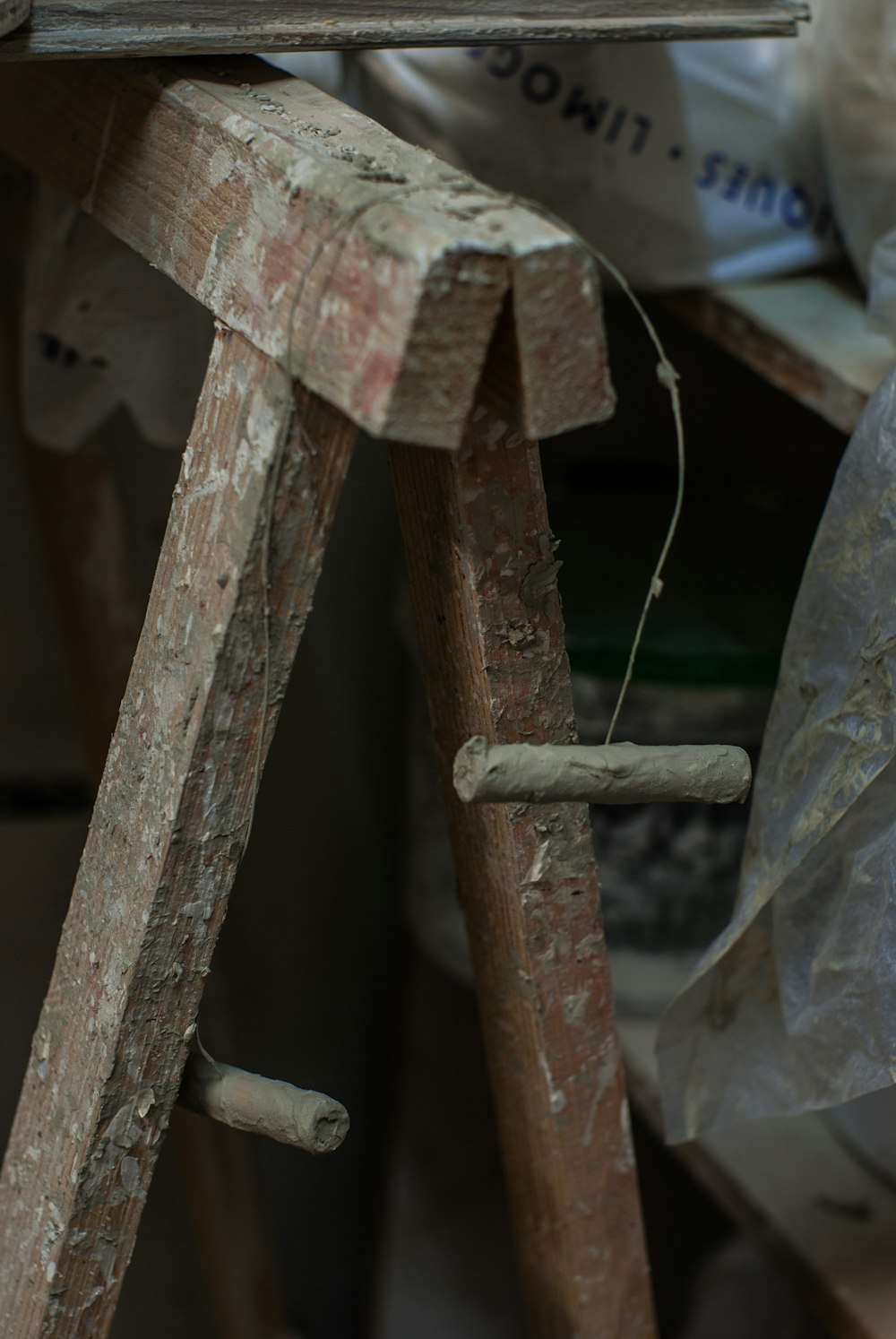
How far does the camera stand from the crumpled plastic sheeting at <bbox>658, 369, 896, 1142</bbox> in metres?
0.50

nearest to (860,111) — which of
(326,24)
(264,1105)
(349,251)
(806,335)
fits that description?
(806,335)

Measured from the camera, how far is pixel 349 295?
34 centimetres

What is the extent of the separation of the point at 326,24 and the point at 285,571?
0.67 ft

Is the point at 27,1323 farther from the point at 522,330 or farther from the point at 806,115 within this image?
the point at 806,115

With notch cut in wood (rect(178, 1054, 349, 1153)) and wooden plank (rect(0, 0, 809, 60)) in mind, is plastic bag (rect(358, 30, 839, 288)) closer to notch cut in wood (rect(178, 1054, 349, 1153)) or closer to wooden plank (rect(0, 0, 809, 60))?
wooden plank (rect(0, 0, 809, 60))

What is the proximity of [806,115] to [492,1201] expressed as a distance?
3.21ft

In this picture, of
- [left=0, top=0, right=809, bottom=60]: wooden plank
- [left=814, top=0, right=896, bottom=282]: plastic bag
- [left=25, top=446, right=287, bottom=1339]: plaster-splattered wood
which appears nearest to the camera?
[left=0, top=0, right=809, bottom=60]: wooden plank

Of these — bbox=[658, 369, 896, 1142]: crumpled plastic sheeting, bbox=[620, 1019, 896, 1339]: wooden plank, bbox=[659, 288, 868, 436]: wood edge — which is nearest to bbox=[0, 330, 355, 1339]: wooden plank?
bbox=[658, 369, 896, 1142]: crumpled plastic sheeting

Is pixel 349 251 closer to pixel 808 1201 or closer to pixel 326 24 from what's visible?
pixel 326 24

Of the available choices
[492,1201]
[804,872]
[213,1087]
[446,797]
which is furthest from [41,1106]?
[492,1201]

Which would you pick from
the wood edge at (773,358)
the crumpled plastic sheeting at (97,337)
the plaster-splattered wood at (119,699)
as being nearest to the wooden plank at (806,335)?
the wood edge at (773,358)

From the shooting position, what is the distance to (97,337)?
0.71 metres

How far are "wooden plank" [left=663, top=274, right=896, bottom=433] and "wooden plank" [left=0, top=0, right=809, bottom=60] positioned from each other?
0.20 m

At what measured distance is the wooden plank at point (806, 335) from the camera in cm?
67
